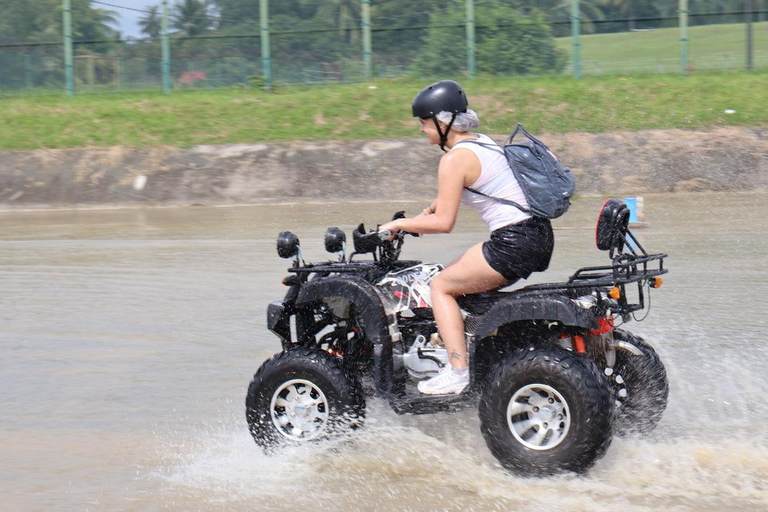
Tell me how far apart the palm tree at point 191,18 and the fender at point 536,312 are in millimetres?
24213

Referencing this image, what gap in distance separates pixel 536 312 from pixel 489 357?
42 centimetres

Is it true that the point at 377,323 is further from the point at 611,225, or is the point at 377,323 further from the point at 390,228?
the point at 611,225

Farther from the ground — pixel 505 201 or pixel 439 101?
pixel 439 101

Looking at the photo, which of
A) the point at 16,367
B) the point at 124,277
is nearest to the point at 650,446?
the point at 16,367

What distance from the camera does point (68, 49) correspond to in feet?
95.7

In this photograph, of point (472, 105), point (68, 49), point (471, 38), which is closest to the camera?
point (472, 105)

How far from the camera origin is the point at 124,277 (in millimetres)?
12586

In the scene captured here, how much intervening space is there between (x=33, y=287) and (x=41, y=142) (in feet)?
41.8

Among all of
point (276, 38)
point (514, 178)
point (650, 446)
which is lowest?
point (650, 446)

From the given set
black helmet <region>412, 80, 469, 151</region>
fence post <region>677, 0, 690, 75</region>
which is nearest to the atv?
black helmet <region>412, 80, 469, 151</region>

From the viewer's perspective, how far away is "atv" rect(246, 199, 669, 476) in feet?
17.6

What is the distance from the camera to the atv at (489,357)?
5371mm

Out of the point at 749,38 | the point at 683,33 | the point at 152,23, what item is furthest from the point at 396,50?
the point at 749,38

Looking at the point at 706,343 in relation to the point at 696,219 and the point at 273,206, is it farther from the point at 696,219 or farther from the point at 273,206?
the point at 273,206
